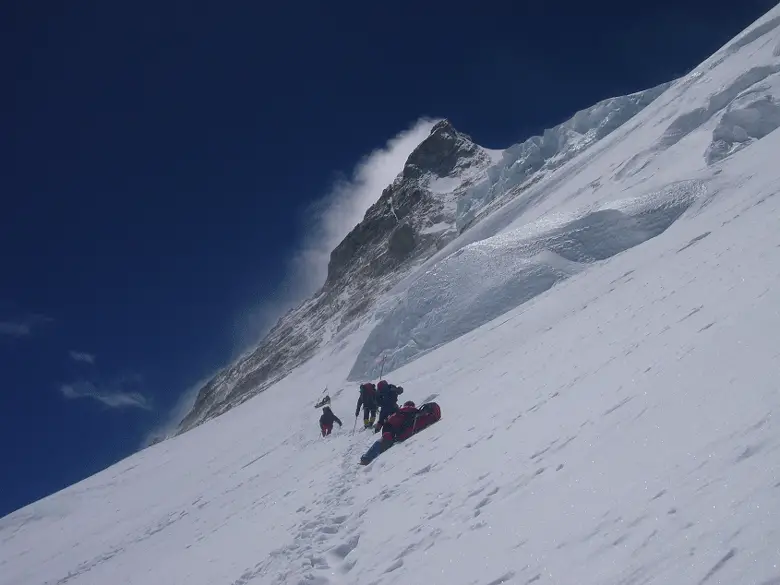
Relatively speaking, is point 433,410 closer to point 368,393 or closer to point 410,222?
point 368,393

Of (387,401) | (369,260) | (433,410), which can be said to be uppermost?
(369,260)

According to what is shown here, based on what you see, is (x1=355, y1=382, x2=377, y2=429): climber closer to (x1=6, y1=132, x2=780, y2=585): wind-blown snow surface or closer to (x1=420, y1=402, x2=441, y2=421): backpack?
(x1=6, y1=132, x2=780, y2=585): wind-blown snow surface

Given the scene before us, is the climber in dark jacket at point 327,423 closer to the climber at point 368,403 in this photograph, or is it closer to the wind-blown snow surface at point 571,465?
the wind-blown snow surface at point 571,465

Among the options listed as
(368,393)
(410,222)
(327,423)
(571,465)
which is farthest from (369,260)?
(571,465)

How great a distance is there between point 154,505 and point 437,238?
190ft

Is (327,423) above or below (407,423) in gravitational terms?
above

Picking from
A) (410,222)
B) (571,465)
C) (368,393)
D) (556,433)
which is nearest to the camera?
(571,465)

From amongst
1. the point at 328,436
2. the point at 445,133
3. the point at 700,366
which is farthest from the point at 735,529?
the point at 445,133

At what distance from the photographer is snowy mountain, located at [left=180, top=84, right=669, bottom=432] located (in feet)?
175

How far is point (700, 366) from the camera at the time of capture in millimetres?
6402

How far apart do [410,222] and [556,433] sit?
77.8 m

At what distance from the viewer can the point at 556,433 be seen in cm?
711

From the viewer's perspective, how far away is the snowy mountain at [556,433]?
446cm

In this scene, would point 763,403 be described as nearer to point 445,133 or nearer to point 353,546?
point 353,546
